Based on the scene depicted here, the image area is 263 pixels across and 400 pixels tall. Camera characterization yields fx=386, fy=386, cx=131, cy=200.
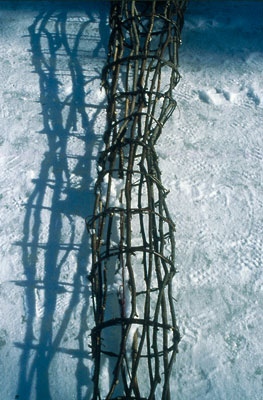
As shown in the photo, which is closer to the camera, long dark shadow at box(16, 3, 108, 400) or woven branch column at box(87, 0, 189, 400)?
woven branch column at box(87, 0, 189, 400)

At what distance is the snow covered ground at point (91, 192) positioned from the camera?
1128 millimetres

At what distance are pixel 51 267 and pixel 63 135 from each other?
590 mm

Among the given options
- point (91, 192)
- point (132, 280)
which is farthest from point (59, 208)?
point (132, 280)

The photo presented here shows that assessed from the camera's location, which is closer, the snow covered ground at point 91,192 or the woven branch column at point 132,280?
the woven branch column at point 132,280

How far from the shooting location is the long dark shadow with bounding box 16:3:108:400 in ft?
3.73

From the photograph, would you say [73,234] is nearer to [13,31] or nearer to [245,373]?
[245,373]

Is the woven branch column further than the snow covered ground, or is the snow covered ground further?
the snow covered ground

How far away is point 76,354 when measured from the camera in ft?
3.71

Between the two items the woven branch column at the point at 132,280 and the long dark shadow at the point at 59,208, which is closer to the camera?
the woven branch column at the point at 132,280

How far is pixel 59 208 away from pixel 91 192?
0.43 ft

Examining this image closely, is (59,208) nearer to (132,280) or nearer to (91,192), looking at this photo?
(91,192)

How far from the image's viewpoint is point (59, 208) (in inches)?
55.1

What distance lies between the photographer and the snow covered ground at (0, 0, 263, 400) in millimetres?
1128

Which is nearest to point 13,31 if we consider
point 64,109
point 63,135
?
point 64,109
